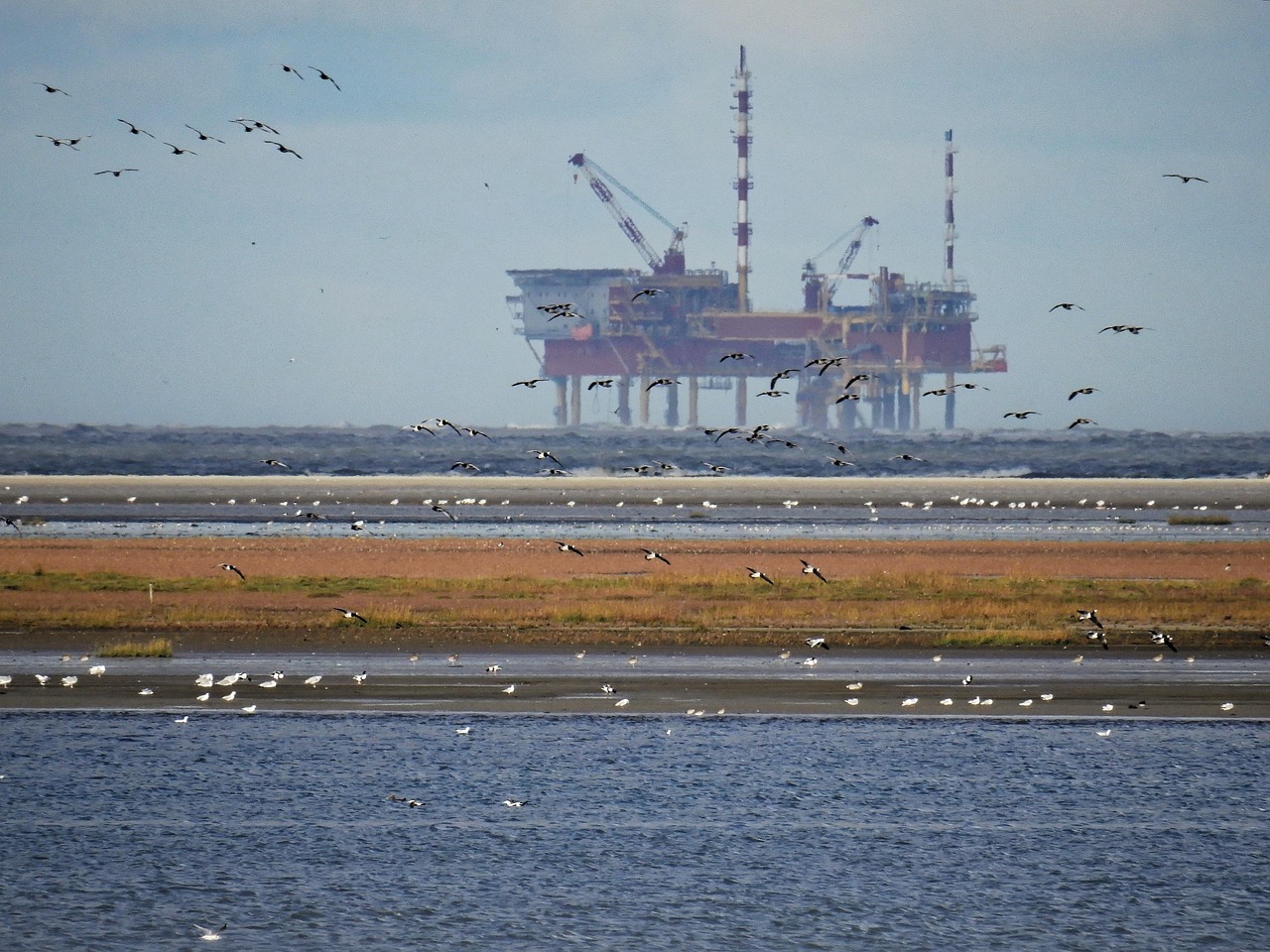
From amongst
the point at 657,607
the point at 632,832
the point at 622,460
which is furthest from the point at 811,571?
the point at 622,460

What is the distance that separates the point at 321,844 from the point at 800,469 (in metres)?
121

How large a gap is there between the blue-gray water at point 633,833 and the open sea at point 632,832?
0.16 feet

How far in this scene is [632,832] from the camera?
20.2 m

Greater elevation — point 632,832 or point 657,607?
point 657,607

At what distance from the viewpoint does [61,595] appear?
1662 inches

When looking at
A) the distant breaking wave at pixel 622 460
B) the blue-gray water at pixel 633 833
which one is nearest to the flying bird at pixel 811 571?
the blue-gray water at pixel 633 833

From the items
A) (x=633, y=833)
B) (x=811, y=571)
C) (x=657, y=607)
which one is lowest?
(x=633, y=833)

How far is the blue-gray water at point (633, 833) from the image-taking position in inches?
660

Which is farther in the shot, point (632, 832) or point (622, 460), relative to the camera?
point (622, 460)

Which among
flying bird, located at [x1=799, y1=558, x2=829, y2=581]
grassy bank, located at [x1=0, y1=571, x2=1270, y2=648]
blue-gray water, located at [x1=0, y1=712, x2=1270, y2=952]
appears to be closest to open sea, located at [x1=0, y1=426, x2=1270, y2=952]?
blue-gray water, located at [x1=0, y1=712, x2=1270, y2=952]

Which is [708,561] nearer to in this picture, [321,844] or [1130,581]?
[1130,581]

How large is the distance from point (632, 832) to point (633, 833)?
0.11 feet

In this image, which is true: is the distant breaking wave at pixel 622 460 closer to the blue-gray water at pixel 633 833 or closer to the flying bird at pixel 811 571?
the flying bird at pixel 811 571

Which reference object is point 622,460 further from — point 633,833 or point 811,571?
point 633,833
